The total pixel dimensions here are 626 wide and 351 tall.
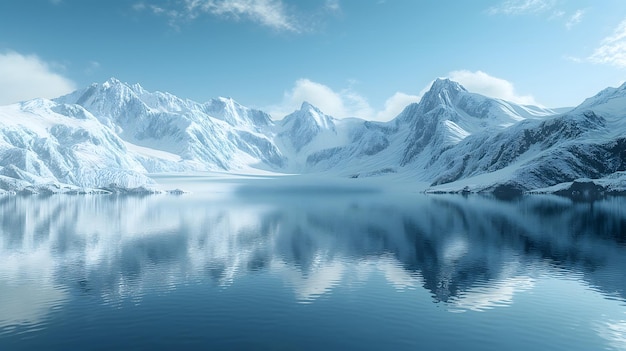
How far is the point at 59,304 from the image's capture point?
44.5 metres

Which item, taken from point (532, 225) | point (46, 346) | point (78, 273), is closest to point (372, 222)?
point (532, 225)

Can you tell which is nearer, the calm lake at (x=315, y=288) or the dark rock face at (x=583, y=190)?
the calm lake at (x=315, y=288)

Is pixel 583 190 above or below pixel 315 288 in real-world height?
above

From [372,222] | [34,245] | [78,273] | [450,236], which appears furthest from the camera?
[372,222]

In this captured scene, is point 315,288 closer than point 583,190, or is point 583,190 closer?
point 315,288

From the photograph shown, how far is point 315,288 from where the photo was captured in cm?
5191

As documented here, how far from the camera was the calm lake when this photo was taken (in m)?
36.4

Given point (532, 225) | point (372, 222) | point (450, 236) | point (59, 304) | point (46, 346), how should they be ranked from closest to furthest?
point (46, 346), point (59, 304), point (450, 236), point (532, 225), point (372, 222)

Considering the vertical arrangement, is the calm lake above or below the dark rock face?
below

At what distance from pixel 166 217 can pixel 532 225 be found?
9701cm

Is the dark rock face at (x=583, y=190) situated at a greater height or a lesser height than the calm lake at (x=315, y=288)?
greater

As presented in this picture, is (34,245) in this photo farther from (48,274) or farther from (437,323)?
(437,323)

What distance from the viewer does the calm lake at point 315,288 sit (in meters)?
36.4

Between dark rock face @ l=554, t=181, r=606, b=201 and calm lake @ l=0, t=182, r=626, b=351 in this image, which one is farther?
dark rock face @ l=554, t=181, r=606, b=201
